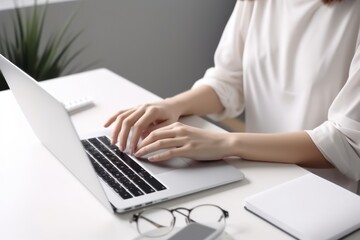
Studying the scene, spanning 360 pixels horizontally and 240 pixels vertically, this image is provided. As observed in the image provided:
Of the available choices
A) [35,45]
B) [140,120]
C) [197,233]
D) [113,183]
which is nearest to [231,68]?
[140,120]

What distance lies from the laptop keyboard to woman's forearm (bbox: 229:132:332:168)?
19 cm

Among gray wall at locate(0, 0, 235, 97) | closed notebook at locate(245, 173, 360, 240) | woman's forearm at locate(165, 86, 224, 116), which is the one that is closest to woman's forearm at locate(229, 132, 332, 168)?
closed notebook at locate(245, 173, 360, 240)

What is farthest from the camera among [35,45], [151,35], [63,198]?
[151,35]

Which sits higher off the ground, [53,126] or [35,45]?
[53,126]

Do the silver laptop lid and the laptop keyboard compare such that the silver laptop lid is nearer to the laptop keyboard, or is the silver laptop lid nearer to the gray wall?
the laptop keyboard

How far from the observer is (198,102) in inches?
52.9

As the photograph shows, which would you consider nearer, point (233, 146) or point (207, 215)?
point (207, 215)

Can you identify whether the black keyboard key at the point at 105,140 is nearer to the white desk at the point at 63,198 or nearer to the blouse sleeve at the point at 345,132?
the white desk at the point at 63,198

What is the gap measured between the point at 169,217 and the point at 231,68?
706mm

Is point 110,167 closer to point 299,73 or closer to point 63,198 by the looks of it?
point 63,198

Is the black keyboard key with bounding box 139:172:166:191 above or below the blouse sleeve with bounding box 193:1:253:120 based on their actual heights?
below

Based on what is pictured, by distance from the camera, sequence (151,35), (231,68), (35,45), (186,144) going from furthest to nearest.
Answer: (151,35) → (35,45) → (231,68) → (186,144)

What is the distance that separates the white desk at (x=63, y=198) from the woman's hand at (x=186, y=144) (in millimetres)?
53

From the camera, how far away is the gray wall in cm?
247
